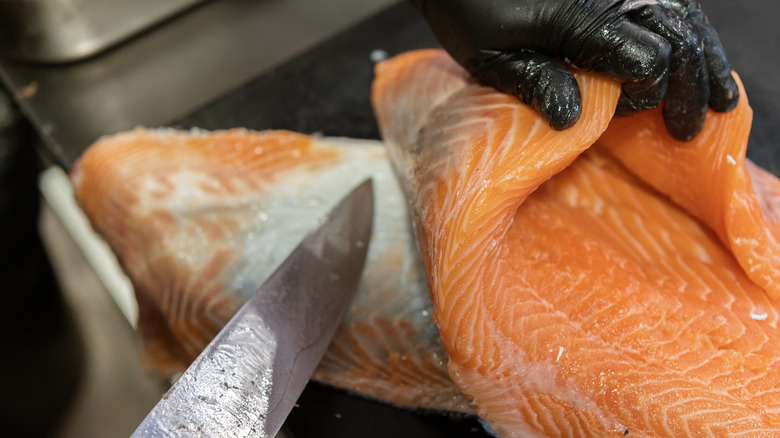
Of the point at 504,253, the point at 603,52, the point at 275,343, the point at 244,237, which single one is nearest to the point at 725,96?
the point at 603,52

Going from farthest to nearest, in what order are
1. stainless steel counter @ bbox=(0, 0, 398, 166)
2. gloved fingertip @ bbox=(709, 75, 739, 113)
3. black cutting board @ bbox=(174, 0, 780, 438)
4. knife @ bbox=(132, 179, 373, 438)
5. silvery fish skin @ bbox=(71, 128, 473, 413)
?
1. stainless steel counter @ bbox=(0, 0, 398, 166)
2. black cutting board @ bbox=(174, 0, 780, 438)
3. silvery fish skin @ bbox=(71, 128, 473, 413)
4. gloved fingertip @ bbox=(709, 75, 739, 113)
5. knife @ bbox=(132, 179, 373, 438)

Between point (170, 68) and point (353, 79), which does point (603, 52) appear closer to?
point (353, 79)

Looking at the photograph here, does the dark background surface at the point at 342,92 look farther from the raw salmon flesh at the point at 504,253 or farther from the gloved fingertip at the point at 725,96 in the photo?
the gloved fingertip at the point at 725,96

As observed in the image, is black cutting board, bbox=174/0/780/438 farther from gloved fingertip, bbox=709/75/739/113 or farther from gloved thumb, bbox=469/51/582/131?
gloved thumb, bbox=469/51/582/131

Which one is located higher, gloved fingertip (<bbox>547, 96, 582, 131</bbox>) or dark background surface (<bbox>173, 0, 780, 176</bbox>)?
gloved fingertip (<bbox>547, 96, 582, 131</bbox>)

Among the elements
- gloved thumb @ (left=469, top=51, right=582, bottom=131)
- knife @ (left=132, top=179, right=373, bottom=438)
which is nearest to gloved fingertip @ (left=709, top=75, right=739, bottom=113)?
gloved thumb @ (left=469, top=51, right=582, bottom=131)

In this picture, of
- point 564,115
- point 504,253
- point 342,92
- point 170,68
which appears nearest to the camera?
point 564,115
